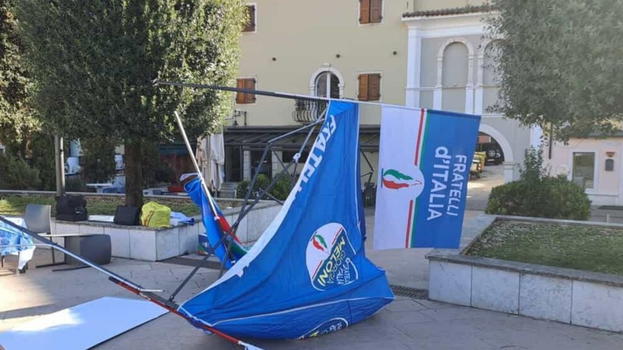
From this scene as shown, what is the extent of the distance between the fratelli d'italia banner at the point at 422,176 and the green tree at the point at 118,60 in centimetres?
432

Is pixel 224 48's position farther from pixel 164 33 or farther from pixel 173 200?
pixel 173 200

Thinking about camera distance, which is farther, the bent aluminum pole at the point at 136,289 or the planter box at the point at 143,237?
the planter box at the point at 143,237

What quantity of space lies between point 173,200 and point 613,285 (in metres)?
9.23

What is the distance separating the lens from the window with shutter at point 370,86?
2039cm

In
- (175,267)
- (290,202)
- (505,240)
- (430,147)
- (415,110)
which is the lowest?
(175,267)

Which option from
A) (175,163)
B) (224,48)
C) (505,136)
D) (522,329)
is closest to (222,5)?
(224,48)

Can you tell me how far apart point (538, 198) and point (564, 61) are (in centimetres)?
526

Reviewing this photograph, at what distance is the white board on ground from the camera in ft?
14.9

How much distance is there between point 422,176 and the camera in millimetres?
4480

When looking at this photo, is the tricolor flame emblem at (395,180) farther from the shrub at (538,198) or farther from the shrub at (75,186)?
the shrub at (75,186)

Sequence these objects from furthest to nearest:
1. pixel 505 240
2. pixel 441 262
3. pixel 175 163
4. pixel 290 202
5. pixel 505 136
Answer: pixel 175 163
pixel 505 136
pixel 505 240
pixel 441 262
pixel 290 202

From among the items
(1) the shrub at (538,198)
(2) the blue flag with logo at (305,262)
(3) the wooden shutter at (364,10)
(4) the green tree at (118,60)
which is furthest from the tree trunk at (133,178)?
(3) the wooden shutter at (364,10)

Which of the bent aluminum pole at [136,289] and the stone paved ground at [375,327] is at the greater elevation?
the bent aluminum pole at [136,289]

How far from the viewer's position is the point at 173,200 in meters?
11.8
